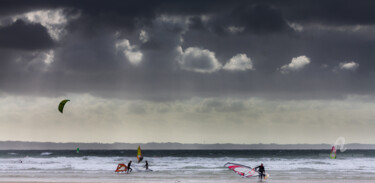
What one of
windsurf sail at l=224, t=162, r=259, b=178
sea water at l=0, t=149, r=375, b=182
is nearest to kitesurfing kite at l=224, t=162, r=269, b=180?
windsurf sail at l=224, t=162, r=259, b=178

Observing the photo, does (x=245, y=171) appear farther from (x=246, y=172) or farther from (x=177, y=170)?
(x=177, y=170)

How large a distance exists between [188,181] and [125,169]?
8651 millimetres

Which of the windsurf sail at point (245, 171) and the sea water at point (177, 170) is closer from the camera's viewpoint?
the windsurf sail at point (245, 171)

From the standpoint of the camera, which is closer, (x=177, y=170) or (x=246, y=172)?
(x=246, y=172)

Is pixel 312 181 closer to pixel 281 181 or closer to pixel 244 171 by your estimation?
pixel 281 181

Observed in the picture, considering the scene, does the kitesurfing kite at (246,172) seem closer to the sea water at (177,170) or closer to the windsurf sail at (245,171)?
the windsurf sail at (245,171)

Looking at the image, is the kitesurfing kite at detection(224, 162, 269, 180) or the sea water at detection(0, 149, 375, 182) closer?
the kitesurfing kite at detection(224, 162, 269, 180)

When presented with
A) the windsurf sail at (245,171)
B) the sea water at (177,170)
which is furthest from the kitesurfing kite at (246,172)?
the sea water at (177,170)

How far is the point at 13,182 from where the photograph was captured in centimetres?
2638

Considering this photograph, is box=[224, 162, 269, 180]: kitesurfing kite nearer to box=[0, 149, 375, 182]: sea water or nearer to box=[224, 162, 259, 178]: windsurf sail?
box=[224, 162, 259, 178]: windsurf sail

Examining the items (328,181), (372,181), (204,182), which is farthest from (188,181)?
(372,181)

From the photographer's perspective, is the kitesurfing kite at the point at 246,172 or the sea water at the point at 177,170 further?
the sea water at the point at 177,170

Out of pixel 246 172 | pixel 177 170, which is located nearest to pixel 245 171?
pixel 246 172

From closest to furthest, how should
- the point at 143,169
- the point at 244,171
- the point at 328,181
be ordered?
the point at 328,181 < the point at 244,171 < the point at 143,169
